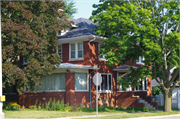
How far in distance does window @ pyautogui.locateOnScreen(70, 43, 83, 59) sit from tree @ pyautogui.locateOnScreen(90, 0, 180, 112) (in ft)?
11.6

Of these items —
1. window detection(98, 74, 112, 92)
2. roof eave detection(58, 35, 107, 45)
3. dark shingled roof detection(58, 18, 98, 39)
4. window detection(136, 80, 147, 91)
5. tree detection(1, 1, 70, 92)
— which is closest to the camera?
tree detection(1, 1, 70, 92)

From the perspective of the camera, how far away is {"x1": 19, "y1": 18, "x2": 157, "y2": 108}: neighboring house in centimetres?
2594

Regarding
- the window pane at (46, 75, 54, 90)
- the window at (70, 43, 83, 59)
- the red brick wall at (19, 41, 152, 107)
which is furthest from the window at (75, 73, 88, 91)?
the window pane at (46, 75, 54, 90)

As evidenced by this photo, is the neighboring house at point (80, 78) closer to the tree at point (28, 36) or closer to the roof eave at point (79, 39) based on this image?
the roof eave at point (79, 39)

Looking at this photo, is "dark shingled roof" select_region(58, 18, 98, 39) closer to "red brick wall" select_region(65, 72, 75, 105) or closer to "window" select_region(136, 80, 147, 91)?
"red brick wall" select_region(65, 72, 75, 105)

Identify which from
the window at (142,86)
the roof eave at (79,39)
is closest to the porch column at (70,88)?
the roof eave at (79,39)

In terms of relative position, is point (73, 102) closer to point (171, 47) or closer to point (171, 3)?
point (171, 47)

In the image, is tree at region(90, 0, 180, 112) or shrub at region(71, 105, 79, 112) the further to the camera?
shrub at region(71, 105, 79, 112)

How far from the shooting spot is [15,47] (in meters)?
22.0

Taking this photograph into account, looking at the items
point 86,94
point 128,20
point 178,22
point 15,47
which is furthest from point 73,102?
point 178,22

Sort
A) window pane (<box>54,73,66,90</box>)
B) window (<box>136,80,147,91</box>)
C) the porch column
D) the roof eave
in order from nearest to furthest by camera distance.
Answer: the porch column < window pane (<box>54,73,66,90</box>) < the roof eave < window (<box>136,80,147,91</box>)

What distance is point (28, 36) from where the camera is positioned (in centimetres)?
2170

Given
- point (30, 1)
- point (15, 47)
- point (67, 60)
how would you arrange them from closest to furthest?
point (15, 47) → point (30, 1) → point (67, 60)

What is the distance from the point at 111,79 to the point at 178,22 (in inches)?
405
